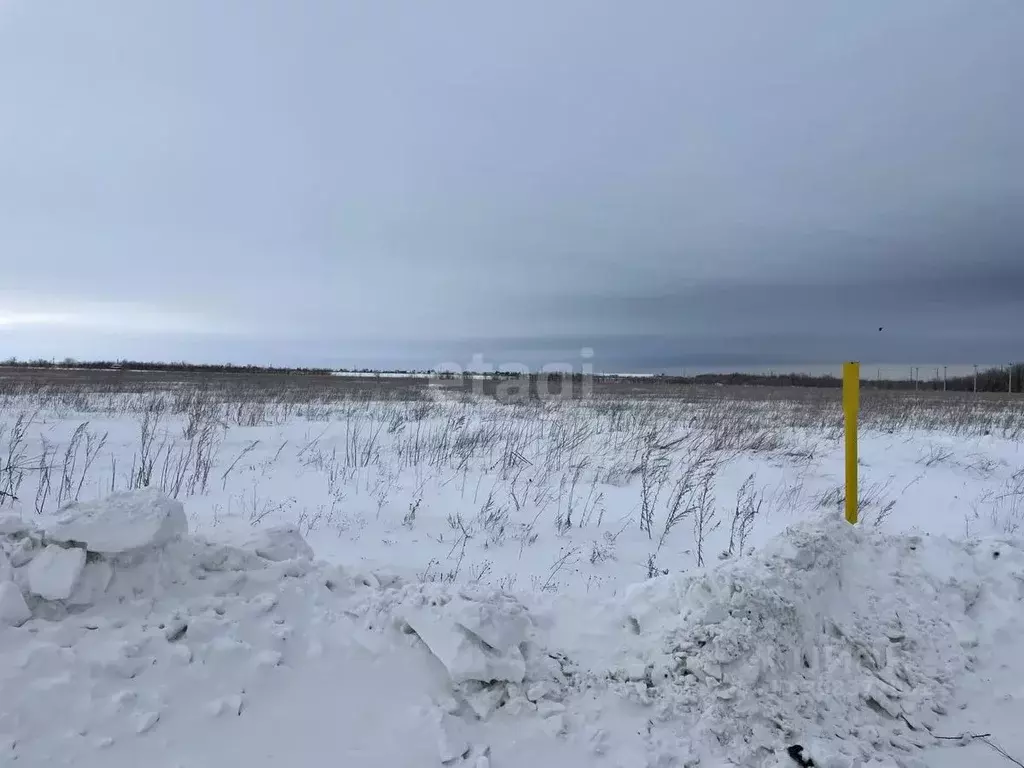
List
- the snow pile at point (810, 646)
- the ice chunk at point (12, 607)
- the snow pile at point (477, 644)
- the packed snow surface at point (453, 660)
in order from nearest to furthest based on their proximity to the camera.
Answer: the packed snow surface at point (453, 660)
the ice chunk at point (12, 607)
the snow pile at point (810, 646)
the snow pile at point (477, 644)

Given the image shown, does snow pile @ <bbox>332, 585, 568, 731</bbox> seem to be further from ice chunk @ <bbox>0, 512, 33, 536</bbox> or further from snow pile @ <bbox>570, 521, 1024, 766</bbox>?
ice chunk @ <bbox>0, 512, 33, 536</bbox>

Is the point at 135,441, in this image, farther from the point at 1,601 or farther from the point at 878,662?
the point at 878,662

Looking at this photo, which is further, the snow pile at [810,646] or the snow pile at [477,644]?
the snow pile at [477,644]

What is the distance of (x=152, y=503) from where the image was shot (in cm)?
321

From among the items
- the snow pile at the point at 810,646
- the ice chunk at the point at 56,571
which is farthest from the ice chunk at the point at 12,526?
the snow pile at the point at 810,646

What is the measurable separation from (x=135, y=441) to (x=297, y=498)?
5.28m

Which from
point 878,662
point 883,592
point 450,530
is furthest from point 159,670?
point 883,592

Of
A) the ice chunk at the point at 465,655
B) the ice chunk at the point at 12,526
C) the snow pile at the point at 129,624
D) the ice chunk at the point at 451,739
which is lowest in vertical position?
the ice chunk at the point at 451,739

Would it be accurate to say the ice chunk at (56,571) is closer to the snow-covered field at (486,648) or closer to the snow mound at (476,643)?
the snow-covered field at (486,648)

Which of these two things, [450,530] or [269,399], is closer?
[450,530]

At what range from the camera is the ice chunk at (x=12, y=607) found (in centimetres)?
251

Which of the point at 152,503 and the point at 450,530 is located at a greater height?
the point at 152,503

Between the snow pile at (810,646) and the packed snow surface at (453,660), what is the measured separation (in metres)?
0.01

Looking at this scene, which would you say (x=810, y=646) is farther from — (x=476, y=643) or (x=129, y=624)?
(x=129, y=624)
